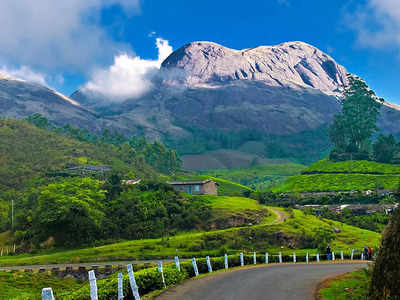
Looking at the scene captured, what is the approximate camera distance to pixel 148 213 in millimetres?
79562

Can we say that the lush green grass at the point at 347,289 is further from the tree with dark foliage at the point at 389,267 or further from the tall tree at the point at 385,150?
the tall tree at the point at 385,150

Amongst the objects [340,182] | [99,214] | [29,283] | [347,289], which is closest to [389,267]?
[347,289]

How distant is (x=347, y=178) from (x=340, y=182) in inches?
130

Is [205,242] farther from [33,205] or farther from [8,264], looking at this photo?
[33,205]

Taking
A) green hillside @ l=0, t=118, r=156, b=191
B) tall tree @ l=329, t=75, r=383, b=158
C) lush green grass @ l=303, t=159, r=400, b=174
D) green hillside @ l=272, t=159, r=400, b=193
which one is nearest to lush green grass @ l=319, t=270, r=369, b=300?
green hillside @ l=272, t=159, r=400, b=193

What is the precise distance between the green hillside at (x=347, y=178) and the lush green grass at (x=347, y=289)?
85942mm

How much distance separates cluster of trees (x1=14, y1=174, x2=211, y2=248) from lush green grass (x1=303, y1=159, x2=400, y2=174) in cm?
6128

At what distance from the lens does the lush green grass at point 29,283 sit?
120 ft

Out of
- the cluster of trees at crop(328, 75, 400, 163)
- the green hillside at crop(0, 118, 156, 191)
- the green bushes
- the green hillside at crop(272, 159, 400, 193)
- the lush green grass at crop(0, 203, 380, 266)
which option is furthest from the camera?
the cluster of trees at crop(328, 75, 400, 163)

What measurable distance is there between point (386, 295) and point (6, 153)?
132m

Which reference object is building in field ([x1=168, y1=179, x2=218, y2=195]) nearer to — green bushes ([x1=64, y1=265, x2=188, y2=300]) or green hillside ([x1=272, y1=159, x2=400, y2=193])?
green hillside ([x1=272, y1=159, x2=400, y2=193])

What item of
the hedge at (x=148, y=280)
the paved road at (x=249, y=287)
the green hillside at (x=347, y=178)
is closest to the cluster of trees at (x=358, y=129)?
the green hillside at (x=347, y=178)

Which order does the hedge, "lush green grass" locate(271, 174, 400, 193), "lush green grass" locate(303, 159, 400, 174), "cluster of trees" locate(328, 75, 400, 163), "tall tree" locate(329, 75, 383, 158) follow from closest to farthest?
the hedge < "lush green grass" locate(271, 174, 400, 193) < "lush green grass" locate(303, 159, 400, 174) < "cluster of trees" locate(328, 75, 400, 163) < "tall tree" locate(329, 75, 383, 158)

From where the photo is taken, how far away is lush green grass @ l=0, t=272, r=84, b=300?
120 feet
